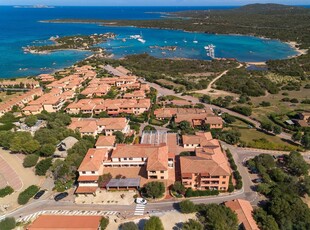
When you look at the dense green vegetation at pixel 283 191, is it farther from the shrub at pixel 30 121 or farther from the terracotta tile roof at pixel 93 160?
the shrub at pixel 30 121

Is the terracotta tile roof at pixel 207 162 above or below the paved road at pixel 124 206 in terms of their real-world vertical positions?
above

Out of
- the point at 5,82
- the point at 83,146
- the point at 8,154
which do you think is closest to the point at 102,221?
the point at 83,146

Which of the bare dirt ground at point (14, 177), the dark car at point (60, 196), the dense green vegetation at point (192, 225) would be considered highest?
the dense green vegetation at point (192, 225)

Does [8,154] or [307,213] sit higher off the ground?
[307,213]

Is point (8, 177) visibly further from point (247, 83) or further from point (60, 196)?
point (247, 83)

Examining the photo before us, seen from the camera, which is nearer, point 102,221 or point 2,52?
point 102,221

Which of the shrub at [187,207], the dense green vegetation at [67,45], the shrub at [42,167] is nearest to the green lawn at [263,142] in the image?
the shrub at [187,207]

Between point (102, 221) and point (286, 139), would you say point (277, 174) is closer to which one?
point (286, 139)
